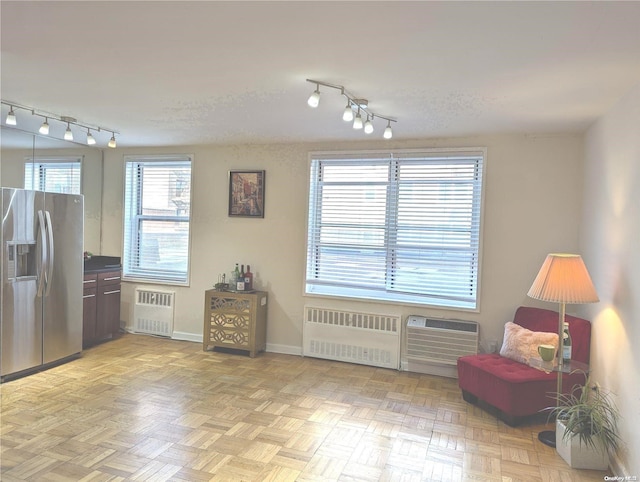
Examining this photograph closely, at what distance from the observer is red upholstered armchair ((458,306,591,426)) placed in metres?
3.25

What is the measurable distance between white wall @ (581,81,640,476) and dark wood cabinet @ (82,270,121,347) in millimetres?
4925

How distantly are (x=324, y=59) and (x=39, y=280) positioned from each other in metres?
3.46

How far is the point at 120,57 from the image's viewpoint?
248 cm

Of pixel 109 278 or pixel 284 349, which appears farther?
pixel 109 278

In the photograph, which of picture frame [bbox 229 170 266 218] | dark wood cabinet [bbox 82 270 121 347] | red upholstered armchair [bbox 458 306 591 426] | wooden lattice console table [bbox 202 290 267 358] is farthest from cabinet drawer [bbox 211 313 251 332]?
red upholstered armchair [bbox 458 306 591 426]

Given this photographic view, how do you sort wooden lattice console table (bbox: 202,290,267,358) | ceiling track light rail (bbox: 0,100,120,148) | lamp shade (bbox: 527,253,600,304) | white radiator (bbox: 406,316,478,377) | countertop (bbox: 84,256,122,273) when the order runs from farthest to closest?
countertop (bbox: 84,256,122,273) → wooden lattice console table (bbox: 202,290,267,358) → white radiator (bbox: 406,316,478,377) → ceiling track light rail (bbox: 0,100,120,148) → lamp shade (bbox: 527,253,600,304)

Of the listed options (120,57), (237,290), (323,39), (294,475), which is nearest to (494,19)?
(323,39)

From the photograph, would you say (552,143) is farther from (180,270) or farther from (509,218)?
(180,270)

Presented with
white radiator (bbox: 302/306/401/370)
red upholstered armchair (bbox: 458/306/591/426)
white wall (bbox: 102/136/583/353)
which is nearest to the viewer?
red upholstered armchair (bbox: 458/306/591/426)

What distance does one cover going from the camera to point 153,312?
5.55 metres

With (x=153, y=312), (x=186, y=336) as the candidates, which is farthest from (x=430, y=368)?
(x=153, y=312)

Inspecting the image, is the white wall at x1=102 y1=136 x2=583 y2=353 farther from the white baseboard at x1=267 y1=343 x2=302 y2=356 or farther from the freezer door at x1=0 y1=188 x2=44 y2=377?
the freezer door at x1=0 y1=188 x2=44 y2=377

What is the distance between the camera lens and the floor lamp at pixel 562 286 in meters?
2.95

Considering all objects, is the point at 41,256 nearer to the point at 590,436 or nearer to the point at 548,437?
the point at 548,437
